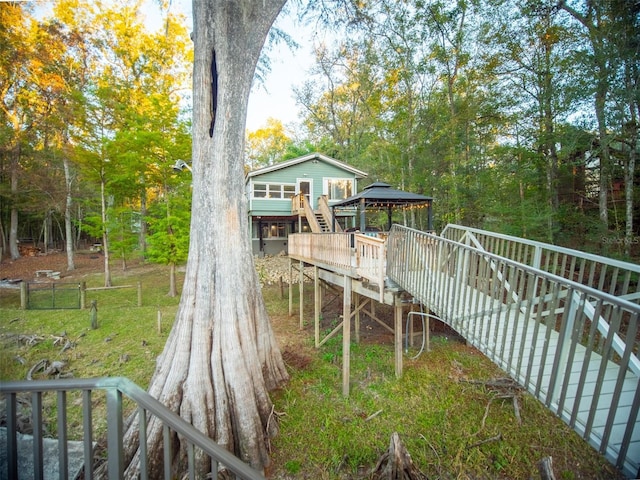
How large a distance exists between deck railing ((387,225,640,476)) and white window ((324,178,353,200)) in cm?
1249

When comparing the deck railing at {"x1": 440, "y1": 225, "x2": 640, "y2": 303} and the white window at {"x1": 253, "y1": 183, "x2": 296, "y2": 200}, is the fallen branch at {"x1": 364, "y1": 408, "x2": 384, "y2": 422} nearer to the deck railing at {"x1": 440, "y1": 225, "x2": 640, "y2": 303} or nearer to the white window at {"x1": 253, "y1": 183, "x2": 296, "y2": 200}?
the deck railing at {"x1": 440, "y1": 225, "x2": 640, "y2": 303}

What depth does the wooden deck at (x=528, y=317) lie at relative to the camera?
1766 millimetres

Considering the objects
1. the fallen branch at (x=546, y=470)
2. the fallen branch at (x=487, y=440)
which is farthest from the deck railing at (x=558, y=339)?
the fallen branch at (x=487, y=440)

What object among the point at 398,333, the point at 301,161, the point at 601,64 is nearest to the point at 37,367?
the point at 398,333

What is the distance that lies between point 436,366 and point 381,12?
26.8ft

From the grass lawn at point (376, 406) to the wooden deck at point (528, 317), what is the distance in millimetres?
584

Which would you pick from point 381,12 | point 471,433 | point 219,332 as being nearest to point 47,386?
point 219,332

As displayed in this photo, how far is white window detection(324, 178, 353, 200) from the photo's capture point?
1647 cm

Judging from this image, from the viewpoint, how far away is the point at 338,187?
16609mm

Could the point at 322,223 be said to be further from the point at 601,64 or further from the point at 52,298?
the point at 52,298

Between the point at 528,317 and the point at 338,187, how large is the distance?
14848 millimetres

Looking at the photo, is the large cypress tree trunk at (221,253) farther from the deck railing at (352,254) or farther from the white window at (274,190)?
the white window at (274,190)

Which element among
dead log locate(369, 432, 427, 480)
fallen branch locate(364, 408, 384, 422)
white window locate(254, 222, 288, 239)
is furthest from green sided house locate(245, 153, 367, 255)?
dead log locate(369, 432, 427, 480)

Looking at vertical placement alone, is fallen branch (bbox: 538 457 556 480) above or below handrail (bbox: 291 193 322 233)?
below
